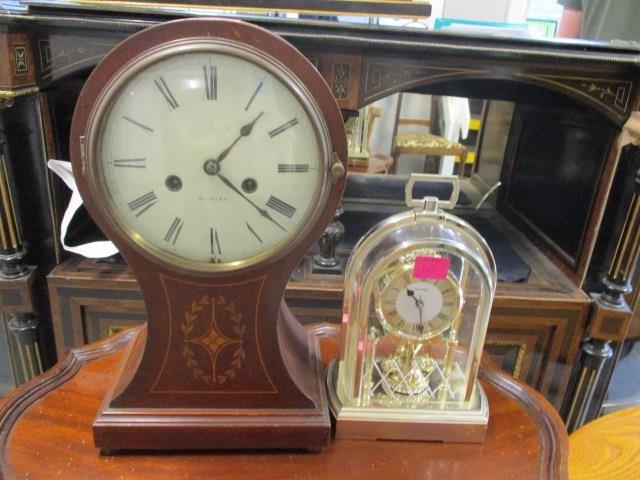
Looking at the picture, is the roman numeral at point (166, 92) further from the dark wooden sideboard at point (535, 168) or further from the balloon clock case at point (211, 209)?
the dark wooden sideboard at point (535, 168)

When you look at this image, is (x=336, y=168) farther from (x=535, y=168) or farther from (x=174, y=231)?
(x=535, y=168)

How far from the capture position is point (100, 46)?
3.10ft

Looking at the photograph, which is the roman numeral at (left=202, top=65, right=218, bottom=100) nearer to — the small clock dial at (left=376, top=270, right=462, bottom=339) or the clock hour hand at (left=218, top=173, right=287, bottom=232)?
the clock hour hand at (left=218, top=173, right=287, bottom=232)

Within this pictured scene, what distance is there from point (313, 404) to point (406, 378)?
0.47 feet

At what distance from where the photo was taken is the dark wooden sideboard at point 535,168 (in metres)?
0.94

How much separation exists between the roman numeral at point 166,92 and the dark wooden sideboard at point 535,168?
0.45m

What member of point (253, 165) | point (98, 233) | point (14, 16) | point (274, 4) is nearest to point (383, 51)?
point (274, 4)

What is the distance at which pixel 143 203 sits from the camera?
57 centimetres

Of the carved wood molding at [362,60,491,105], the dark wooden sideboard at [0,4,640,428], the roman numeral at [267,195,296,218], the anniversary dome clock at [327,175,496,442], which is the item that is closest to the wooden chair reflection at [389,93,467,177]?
the dark wooden sideboard at [0,4,640,428]

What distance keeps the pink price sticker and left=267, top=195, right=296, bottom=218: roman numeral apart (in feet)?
0.56

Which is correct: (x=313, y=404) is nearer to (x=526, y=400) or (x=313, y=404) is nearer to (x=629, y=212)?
(x=526, y=400)

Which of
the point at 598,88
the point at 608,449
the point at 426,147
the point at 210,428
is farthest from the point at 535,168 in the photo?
the point at 426,147

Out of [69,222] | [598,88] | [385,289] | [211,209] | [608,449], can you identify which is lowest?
[608,449]

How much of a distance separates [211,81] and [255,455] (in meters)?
0.45
